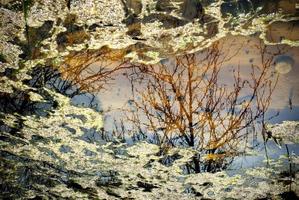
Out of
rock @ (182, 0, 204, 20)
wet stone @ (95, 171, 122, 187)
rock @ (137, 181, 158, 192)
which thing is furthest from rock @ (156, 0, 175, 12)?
rock @ (137, 181, 158, 192)

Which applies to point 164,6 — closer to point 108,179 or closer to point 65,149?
point 65,149

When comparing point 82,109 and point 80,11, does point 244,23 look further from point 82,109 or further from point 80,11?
point 82,109

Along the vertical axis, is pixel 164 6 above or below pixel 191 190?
above

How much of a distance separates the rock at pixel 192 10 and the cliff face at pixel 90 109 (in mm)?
10

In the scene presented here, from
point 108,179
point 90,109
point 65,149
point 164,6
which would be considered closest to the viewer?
point 164,6

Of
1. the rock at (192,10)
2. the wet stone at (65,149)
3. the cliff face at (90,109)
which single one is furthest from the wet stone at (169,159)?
the rock at (192,10)

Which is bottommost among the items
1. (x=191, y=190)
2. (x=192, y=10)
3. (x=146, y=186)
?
(x=191, y=190)

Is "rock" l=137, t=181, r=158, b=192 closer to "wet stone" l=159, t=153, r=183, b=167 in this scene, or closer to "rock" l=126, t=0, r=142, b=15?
"wet stone" l=159, t=153, r=183, b=167

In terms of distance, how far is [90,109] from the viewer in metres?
4.48

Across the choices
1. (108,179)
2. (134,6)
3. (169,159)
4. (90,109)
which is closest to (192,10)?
(134,6)

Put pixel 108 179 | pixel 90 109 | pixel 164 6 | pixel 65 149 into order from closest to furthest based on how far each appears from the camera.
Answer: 1. pixel 164 6
2. pixel 90 109
3. pixel 65 149
4. pixel 108 179

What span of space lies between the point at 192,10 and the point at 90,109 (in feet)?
7.19

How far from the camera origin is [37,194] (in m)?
6.27

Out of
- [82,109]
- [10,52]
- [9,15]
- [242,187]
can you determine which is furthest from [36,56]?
[242,187]
